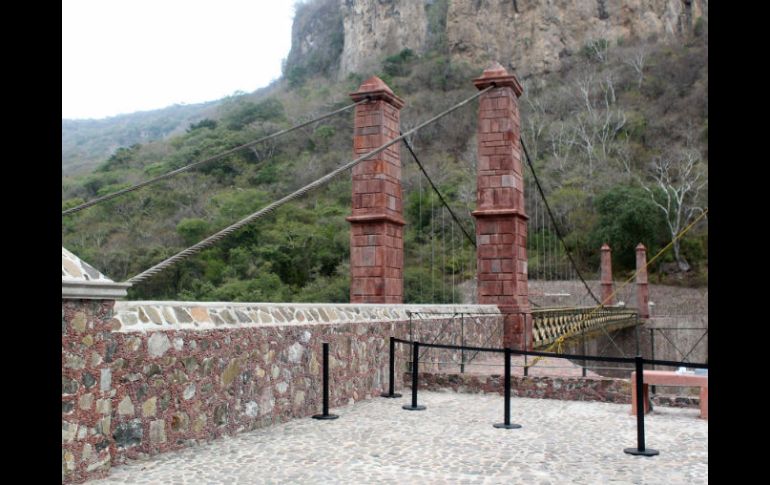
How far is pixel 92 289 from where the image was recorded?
11.4 feet

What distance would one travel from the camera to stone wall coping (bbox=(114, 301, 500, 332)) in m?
4.09

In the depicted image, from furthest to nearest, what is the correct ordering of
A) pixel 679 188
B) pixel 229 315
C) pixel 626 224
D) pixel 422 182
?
pixel 679 188
pixel 422 182
pixel 626 224
pixel 229 315

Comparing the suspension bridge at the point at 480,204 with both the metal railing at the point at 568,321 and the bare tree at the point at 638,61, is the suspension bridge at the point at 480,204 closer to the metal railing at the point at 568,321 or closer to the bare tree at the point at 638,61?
the metal railing at the point at 568,321

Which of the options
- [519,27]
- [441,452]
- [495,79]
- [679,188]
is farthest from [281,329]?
[519,27]

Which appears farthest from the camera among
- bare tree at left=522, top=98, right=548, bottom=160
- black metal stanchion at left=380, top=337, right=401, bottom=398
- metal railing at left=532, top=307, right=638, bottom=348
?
bare tree at left=522, top=98, right=548, bottom=160

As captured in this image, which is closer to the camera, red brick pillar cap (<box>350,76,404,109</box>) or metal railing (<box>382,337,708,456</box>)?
metal railing (<box>382,337,708,456</box>)

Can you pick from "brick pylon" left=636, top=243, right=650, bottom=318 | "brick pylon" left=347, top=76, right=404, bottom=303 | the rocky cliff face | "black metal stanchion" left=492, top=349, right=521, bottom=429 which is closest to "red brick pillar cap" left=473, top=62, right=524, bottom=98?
"brick pylon" left=347, top=76, right=404, bottom=303

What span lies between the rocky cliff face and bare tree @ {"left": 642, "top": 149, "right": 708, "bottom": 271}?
17.2 meters

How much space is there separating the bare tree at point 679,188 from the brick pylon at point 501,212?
1778 cm

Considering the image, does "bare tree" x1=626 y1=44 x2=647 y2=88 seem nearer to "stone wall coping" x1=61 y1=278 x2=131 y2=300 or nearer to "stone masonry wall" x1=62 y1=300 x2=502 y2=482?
"stone masonry wall" x1=62 y1=300 x2=502 y2=482

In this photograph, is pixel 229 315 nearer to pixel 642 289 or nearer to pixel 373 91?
pixel 373 91

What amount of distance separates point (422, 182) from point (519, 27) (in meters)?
23.7

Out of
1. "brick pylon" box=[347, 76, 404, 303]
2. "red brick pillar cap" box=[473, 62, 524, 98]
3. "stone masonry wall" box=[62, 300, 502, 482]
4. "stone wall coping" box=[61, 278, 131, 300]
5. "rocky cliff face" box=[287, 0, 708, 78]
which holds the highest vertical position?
"rocky cliff face" box=[287, 0, 708, 78]

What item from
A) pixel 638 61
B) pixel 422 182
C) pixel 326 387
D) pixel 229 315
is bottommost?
pixel 326 387
